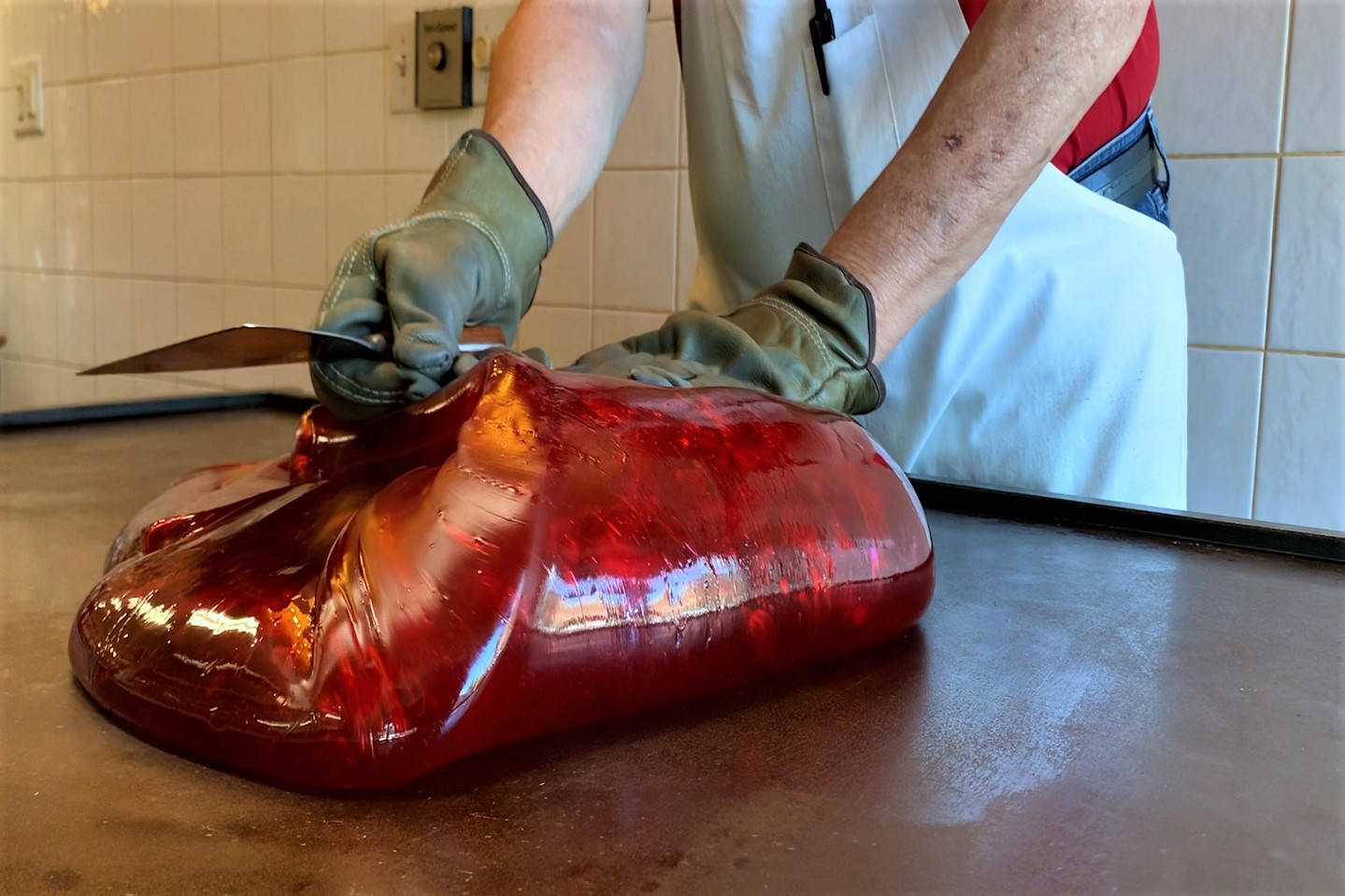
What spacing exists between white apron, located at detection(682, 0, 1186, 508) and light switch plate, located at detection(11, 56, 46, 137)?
2348mm

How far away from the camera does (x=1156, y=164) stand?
46.3 inches

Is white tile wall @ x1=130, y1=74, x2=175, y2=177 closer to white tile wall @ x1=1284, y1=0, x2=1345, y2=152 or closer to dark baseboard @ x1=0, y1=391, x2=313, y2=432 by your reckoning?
dark baseboard @ x1=0, y1=391, x2=313, y2=432

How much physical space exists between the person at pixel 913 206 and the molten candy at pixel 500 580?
0.77 feet

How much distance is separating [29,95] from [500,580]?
2.99 m

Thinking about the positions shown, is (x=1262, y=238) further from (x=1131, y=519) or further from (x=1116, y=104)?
(x=1131, y=519)

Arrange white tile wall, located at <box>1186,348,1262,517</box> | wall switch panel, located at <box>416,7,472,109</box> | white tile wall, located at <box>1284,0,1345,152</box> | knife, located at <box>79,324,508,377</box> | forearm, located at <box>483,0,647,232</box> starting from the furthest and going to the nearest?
wall switch panel, located at <box>416,7,472,109</box>, white tile wall, located at <box>1186,348,1262,517</box>, white tile wall, located at <box>1284,0,1345,152</box>, forearm, located at <box>483,0,647,232</box>, knife, located at <box>79,324,508,377</box>

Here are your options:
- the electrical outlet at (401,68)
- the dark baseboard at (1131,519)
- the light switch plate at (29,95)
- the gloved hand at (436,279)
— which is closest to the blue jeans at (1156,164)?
the dark baseboard at (1131,519)

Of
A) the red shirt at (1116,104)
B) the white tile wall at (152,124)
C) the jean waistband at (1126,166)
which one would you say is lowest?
the jean waistband at (1126,166)

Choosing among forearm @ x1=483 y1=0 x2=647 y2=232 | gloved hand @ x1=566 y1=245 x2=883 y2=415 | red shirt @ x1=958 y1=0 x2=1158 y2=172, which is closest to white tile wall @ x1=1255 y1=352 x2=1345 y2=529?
red shirt @ x1=958 y1=0 x2=1158 y2=172

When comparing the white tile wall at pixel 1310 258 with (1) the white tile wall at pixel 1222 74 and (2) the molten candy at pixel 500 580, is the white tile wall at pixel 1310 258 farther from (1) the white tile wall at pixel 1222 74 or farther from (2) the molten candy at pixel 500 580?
(2) the molten candy at pixel 500 580

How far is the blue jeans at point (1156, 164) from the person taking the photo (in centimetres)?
111

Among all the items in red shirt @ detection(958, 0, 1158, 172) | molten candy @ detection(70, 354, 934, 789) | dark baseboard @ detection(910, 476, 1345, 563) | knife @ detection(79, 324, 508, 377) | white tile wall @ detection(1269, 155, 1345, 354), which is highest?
red shirt @ detection(958, 0, 1158, 172)

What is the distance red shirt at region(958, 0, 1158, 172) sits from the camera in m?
1.06

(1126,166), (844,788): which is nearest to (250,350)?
(844,788)
